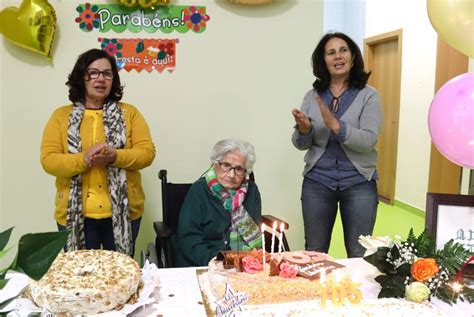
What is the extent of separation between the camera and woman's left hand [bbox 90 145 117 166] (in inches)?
78.8

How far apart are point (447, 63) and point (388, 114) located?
1422 mm

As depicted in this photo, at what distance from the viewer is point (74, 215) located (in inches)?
81.7

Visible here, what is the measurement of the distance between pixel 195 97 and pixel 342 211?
1158 millimetres

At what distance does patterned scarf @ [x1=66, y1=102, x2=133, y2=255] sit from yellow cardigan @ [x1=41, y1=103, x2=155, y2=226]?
0.10ft

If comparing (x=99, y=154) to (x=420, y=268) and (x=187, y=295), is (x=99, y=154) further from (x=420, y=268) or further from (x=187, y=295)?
(x=420, y=268)

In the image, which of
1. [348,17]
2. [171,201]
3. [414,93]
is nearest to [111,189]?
[171,201]

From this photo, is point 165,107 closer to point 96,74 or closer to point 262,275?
point 96,74

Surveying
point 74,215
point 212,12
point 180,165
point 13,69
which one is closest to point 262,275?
point 74,215

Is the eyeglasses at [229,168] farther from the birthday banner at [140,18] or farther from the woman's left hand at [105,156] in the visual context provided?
the birthday banner at [140,18]

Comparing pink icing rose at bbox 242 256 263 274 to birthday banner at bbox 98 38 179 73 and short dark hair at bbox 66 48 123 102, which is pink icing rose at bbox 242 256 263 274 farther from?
birthday banner at bbox 98 38 179 73

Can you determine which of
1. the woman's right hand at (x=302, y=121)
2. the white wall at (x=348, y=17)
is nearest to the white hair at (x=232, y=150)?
the woman's right hand at (x=302, y=121)

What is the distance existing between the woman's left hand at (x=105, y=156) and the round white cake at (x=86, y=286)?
0.81m

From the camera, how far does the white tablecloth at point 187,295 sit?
1185mm

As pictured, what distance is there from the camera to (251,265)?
138cm
